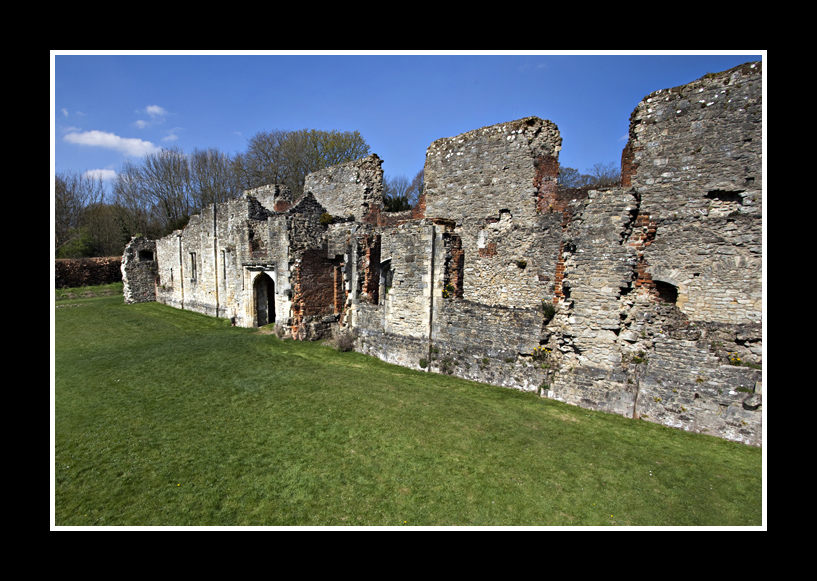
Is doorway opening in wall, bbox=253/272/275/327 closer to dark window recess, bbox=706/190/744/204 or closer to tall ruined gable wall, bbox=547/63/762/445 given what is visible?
tall ruined gable wall, bbox=547/63/762/445

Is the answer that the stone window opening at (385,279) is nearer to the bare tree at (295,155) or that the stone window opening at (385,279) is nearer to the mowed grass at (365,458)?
the mowed grass at (365,458)

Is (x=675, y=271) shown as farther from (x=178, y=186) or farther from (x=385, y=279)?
(x=178, y=186)

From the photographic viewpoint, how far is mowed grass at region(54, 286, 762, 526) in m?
4.31

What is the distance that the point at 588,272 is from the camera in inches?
308

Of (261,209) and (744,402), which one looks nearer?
(744,402)

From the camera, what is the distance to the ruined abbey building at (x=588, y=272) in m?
6.88

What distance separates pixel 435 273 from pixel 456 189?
18.8 ft

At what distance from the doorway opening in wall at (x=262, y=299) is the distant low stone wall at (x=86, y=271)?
23.6m

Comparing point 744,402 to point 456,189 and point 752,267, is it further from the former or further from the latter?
point 456,189

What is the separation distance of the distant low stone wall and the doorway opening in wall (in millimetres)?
23597

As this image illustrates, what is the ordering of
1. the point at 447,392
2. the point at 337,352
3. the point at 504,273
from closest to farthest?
the point at 447,392
the point at 337,352
the point at 504,273

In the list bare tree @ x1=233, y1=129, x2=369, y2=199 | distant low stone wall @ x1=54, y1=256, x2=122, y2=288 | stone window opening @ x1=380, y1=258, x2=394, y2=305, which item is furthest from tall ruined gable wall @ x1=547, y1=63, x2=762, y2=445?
distant low stone wall @ x1=54, y1=256, x2=122, y2=288

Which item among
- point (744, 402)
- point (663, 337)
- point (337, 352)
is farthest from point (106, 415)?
point (744, 402)

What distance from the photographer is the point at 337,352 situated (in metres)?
12.0
